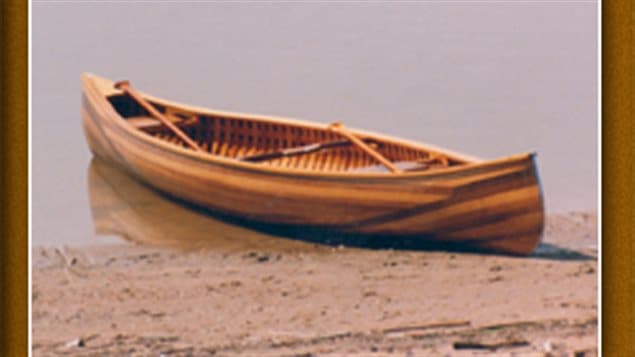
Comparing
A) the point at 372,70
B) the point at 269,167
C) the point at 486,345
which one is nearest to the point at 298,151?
the point at 269,167

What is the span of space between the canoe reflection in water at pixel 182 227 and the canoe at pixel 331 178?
0.03m

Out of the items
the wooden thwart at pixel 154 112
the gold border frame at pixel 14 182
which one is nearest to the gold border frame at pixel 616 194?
the wooden thwart at pixel 154 112

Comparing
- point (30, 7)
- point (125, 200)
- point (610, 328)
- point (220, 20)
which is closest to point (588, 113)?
point (610, 328)

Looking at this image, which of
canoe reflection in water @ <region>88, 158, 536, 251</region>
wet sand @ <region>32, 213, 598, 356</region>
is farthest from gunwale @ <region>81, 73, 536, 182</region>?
wet sand @ <region>32, 213, 598, 356</region>

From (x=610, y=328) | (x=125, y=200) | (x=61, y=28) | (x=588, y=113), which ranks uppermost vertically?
(x=61, y=28)

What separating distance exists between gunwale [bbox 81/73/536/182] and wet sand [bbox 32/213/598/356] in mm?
329

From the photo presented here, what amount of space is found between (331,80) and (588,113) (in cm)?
111

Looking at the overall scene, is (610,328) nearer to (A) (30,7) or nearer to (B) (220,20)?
(B) (220,20)

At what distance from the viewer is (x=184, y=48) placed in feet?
18.0

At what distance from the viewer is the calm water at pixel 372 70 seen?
5375 millimetres

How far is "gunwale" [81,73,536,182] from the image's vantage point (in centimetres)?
529

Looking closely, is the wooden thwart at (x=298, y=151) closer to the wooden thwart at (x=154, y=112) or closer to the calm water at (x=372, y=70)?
the calm water at (x=372, y=70)

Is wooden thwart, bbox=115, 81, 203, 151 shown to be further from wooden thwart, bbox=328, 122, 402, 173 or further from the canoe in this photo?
wooden thwart, bbox=328, 122, 402, 173

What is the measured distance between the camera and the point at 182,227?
5500mm
